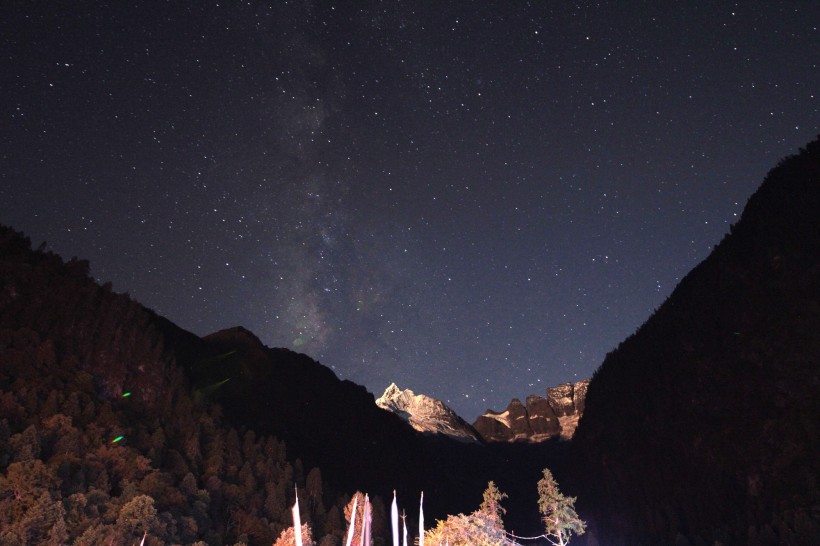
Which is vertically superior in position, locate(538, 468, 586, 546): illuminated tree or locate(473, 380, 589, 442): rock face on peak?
locate(473, 380, 589, 442): rock face on peak

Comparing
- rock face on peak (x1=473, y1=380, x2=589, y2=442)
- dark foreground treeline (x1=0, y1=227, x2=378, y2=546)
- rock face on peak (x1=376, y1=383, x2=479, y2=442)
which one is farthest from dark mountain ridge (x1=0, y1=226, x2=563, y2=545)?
rock face on peak (x1=473, y1=380, x2=589, y2=442)

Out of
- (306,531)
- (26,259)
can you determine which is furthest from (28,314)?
(306,531)

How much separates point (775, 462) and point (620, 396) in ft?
89.2

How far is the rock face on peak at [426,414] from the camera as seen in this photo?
133m

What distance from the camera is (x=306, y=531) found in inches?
1265

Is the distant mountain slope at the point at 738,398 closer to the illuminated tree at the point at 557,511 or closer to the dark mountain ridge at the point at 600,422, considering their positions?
the dark mountain ridge at the point at 600,422

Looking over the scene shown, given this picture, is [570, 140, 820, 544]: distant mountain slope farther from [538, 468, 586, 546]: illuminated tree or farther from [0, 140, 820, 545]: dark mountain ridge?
[538, 468, 586, 546]: illuminated tree

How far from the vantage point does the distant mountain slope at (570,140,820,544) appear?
2833cm

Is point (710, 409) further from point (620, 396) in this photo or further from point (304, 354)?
point (304, 354)

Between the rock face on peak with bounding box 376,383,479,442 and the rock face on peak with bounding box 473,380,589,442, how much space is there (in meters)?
5.59

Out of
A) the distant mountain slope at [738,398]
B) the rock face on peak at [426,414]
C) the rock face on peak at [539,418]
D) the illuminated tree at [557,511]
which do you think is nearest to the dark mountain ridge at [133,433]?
the illuminated tree at [557,511]

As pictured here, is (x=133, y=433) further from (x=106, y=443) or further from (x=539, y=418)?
(x=539, y=418)

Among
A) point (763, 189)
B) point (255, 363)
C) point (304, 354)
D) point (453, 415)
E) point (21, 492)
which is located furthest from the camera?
point (453, 415)

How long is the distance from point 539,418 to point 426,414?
32.8 meters
